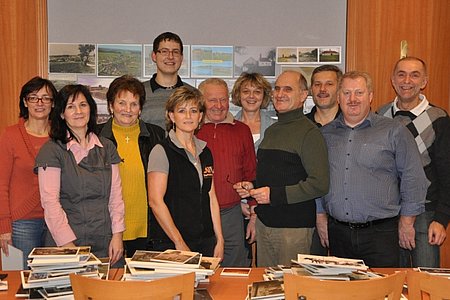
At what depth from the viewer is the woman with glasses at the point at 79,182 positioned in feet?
9.57

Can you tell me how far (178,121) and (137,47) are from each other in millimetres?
1848

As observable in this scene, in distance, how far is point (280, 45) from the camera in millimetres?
4816

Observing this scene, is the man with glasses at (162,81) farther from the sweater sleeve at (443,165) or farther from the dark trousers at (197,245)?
the sweater sleeve at (443,165)

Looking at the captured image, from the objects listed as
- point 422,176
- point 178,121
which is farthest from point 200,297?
point 422,176

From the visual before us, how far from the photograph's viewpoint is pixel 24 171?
11.1 feet

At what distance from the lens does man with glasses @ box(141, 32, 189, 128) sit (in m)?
3.87

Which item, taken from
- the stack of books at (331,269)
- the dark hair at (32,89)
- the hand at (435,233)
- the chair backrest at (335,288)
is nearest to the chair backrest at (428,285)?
the chair backrest at (335,288)

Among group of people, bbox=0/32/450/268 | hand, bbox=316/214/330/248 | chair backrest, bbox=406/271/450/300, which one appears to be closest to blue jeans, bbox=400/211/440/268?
group of people, bbox=0/32/450/268

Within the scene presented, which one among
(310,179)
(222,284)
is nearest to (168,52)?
(310,179)

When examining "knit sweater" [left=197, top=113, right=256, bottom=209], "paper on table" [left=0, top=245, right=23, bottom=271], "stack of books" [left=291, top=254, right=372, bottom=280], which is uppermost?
"knit sweater" [left=197, top=113, right=256, bottom=209]

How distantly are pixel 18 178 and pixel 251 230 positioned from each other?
57.5 inches

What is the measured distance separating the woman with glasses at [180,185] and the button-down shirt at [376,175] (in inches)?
29.2

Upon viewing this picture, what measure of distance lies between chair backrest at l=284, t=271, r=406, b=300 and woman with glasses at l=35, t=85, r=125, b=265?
1.38 metres

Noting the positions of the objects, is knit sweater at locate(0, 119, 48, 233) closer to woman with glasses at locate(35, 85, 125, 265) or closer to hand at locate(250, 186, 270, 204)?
woman with glasses at locate(35, 85, 125, 265)
